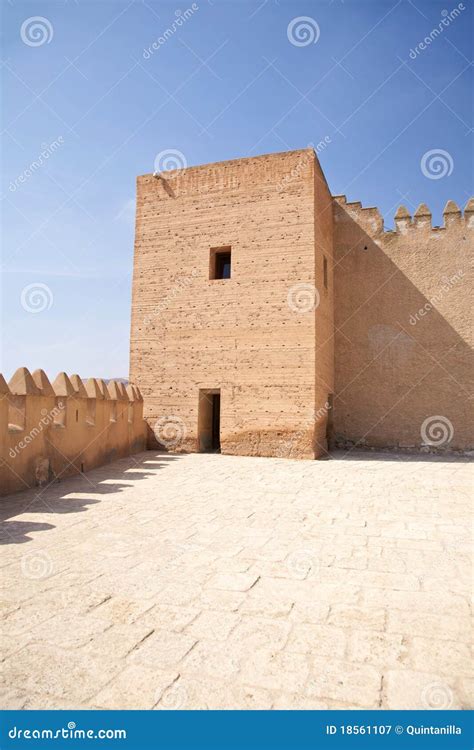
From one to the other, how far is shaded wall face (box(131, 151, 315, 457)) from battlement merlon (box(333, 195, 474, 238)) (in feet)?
10.4

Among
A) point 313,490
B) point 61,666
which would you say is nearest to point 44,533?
point 61,666

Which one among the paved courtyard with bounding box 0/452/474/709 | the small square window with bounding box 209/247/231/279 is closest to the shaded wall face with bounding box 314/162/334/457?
the small square window with bounding box 209/247/231/279

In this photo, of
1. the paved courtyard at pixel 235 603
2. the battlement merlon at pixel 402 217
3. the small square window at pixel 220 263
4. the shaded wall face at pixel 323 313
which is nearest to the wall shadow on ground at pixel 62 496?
the paved courtyard at pixel 235 603

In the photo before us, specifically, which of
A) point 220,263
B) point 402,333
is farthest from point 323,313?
point 220,263

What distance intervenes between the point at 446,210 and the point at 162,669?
14.6 metres

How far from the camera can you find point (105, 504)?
6.29 metres

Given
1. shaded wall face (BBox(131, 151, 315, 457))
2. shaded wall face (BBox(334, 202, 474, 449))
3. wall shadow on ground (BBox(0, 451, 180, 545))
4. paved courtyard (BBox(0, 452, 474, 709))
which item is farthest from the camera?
shaded wall face (BBox(334, 202, 474, 449))

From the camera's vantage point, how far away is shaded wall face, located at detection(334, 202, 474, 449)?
1350cm

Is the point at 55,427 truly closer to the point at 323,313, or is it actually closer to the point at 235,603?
the point at 235,603

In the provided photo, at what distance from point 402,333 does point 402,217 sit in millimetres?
3554

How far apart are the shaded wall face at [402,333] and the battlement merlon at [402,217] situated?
0.03 metres

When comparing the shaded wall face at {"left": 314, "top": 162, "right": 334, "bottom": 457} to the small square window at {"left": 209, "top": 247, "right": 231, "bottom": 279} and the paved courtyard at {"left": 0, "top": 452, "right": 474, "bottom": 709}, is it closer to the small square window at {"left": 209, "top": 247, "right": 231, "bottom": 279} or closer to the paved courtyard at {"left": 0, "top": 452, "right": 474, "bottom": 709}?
the small square window at {"left": 209, "top": 247, "right": 231, "bottom": 279}

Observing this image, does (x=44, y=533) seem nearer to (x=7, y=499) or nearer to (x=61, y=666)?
(x=7, y=499)

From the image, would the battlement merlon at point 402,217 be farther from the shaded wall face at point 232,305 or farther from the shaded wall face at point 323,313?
the shaded wall face at point 232,305
